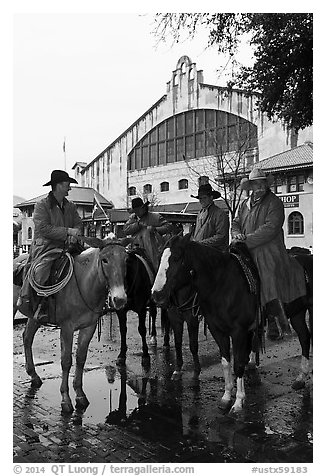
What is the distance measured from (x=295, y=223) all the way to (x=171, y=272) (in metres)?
24.3

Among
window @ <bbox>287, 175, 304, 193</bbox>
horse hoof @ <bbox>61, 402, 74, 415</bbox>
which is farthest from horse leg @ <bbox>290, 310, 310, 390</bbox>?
window @ <bbox>287, 175, 304, 193</bbox>

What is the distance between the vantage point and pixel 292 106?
297 inches

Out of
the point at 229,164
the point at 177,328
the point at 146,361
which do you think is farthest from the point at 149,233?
the point at 229,164

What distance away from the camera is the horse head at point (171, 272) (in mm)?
4445

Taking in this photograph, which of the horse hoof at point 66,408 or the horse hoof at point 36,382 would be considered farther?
the horse hoof at point 36,382

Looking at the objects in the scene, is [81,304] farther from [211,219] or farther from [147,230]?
[147,230]

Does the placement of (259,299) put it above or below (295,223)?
below

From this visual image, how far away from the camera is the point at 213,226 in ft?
20.0

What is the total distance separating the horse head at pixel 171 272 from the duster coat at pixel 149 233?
2.55m

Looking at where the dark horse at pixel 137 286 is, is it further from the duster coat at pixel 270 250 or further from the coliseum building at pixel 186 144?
the coliseum building at pixel 186 144

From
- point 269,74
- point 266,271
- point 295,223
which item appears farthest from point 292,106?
point 295,223

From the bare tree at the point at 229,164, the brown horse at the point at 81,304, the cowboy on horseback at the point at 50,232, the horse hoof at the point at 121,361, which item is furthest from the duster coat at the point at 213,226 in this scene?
the bare tree at the point at 229,164
